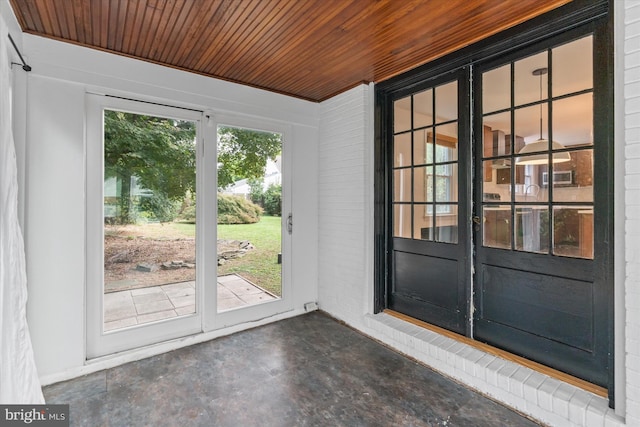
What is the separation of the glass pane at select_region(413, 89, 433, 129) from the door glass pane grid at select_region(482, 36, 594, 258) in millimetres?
468

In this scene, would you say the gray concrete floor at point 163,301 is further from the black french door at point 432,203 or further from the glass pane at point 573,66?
the glass pane at point 573,66

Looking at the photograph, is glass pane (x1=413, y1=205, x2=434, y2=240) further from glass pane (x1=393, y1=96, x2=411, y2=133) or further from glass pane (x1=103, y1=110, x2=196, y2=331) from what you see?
glass pane (x1=103, y1=110, x2=196, y2=331)

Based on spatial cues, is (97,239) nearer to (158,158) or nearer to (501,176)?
(158,158)

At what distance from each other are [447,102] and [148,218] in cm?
277

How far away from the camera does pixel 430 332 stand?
2.63 metres

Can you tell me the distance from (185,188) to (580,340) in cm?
318

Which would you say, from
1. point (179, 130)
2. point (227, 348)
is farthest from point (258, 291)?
point (179, 130)

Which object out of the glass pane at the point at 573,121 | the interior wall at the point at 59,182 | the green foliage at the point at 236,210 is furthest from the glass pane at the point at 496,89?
the interior wall at the point at 59,182

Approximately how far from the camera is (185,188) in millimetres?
2854

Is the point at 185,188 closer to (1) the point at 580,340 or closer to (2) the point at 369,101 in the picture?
(2) the point at 369,101

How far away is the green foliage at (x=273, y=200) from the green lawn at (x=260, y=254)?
7 centimetres

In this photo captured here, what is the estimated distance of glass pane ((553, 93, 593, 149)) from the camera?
1882 mm

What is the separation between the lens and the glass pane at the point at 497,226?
2258mm

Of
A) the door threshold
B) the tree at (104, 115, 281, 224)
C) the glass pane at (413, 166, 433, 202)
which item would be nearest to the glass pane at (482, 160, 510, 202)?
the glass pane at (413, 166, 433, 202)
